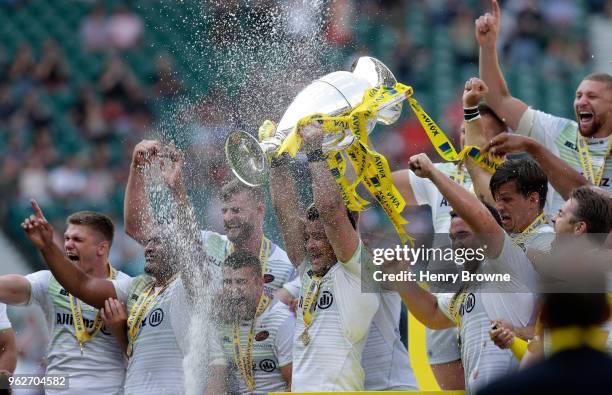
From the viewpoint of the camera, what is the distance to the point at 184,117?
7.69 m

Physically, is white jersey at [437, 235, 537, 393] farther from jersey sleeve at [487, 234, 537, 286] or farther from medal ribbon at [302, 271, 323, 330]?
medal ribbon at [302, 271, 323, 330]

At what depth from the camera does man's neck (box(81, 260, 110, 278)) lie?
5.56 meters

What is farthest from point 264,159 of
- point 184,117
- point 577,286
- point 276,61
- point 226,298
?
point 184,117

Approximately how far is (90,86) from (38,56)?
643 millimetres

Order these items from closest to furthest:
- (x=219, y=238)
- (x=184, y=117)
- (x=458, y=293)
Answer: (x=458, y=293), (x=219, y=238), (x=184, y=117)

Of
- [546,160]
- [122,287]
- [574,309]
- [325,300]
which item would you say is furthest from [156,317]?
[574,309]

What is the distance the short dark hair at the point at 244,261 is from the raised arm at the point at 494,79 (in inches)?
51.0

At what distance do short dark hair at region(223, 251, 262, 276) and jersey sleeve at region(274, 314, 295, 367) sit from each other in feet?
0.93

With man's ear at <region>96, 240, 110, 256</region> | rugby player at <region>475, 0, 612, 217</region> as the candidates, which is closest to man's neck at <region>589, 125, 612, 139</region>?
rugby player at <region>475, 0, 612, 217</region>

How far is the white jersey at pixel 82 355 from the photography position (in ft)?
17.7

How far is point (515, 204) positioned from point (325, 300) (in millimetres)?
893

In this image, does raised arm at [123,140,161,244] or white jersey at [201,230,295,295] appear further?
raised arm at [123,140,161,244]

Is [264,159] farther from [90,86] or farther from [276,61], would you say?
[90,86]

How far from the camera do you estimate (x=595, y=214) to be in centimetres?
413
